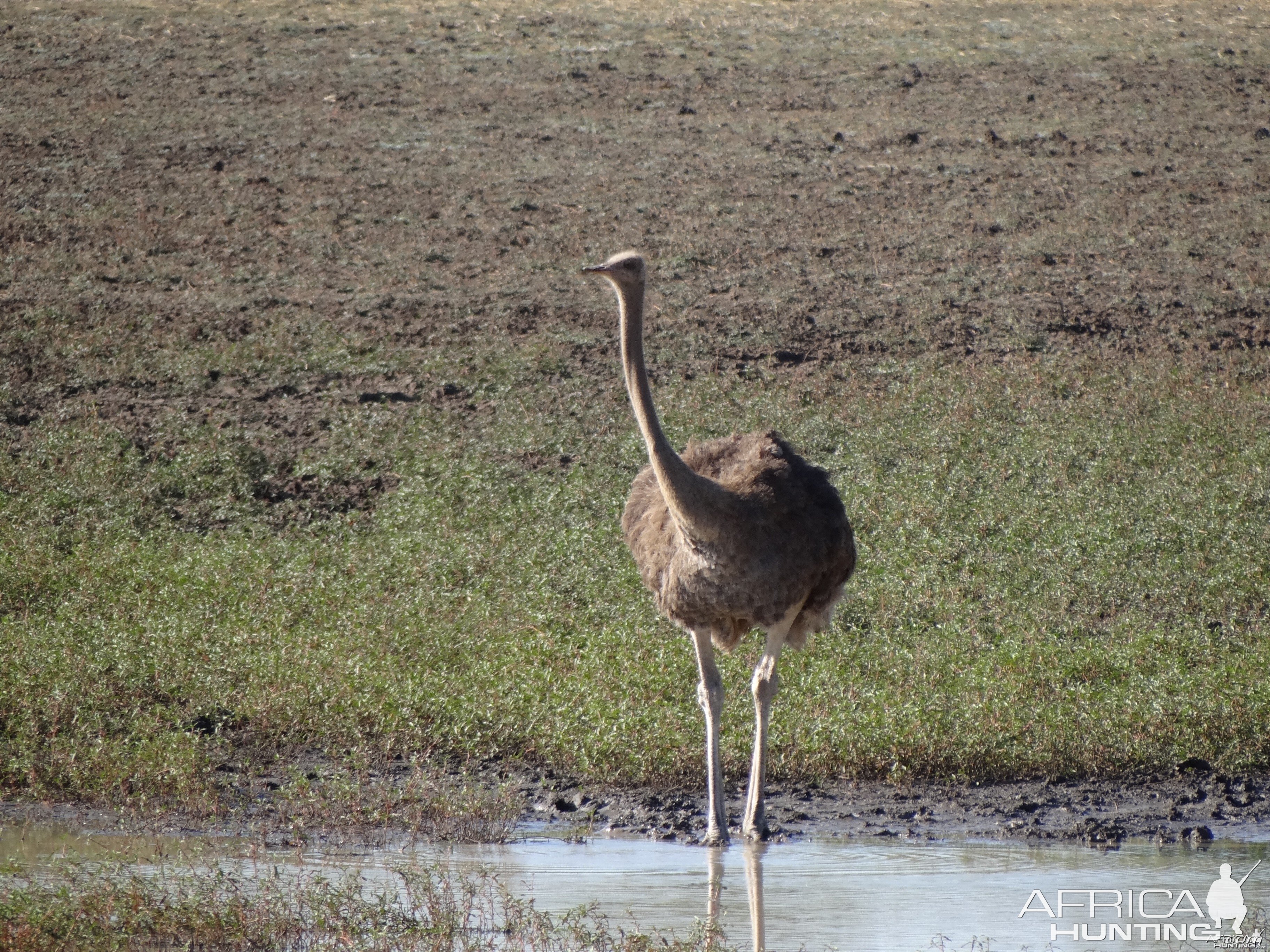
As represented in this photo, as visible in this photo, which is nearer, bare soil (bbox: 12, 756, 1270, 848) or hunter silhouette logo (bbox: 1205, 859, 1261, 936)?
hunter silhouette logo (bbox: 1205, 859, 1261, 936)

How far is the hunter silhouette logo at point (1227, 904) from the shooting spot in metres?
5.55

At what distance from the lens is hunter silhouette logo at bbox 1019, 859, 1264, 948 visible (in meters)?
5.53

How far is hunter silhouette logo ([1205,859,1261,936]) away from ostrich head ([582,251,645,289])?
10.1 feet

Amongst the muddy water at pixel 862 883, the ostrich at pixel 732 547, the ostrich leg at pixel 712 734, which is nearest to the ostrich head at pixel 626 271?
the ostrich at pixel 732 547

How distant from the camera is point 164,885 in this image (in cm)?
548

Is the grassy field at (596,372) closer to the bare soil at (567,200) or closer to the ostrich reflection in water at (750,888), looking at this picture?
the bare soil at (567,200)

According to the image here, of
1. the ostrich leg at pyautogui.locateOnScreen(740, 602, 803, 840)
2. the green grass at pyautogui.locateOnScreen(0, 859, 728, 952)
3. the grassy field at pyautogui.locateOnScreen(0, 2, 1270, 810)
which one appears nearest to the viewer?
the green grass at pyautogui.locateOnScreen(0, 859, 728, 952)

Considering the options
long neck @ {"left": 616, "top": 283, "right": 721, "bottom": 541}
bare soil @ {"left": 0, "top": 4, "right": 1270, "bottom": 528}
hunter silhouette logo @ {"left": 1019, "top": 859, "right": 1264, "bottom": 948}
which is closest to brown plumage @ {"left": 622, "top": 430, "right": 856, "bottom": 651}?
long neck @ {"left": 616, "top": 283, "right": 721, "bottom": 541}

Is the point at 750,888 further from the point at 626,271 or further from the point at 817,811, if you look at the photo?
the point at 626,271

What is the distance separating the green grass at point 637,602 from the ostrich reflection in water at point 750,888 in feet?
2.56

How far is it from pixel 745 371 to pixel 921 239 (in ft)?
13.4

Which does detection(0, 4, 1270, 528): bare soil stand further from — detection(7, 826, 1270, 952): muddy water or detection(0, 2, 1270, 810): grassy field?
detection(7, 826, 1270, 952): muddy water

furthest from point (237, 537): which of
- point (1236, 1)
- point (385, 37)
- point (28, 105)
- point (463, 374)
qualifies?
point (1236, 1)

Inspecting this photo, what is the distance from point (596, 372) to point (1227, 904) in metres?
9.51
